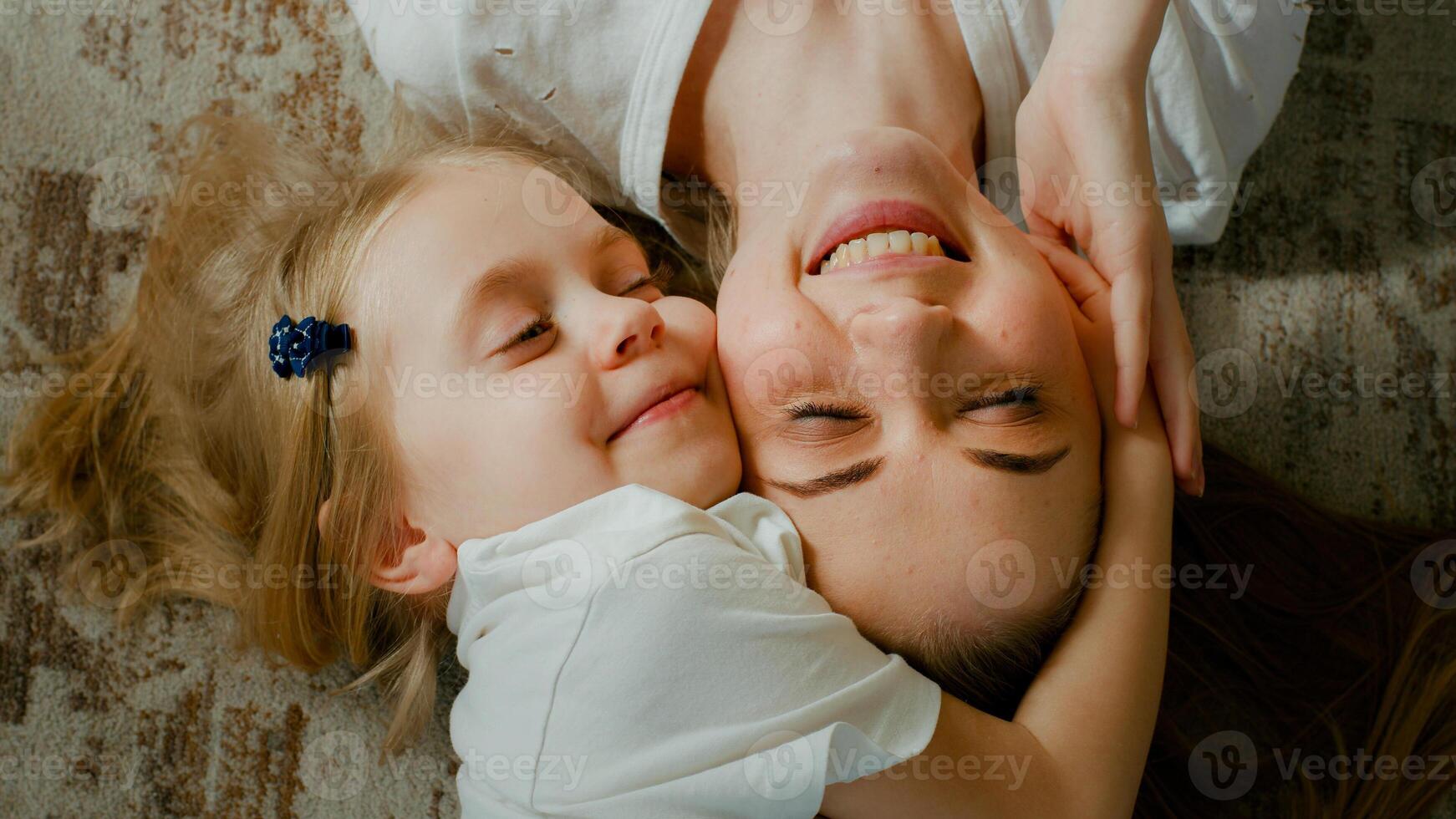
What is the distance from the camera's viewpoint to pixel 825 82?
111cm

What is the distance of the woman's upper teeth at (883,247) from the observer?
3.09 feet

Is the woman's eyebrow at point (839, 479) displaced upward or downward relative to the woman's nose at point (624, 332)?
downward

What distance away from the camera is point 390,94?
135 cm

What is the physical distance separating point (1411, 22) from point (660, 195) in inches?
43.1

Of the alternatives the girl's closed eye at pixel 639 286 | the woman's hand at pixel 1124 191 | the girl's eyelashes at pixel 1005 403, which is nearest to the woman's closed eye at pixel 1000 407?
the girl's eyelashes at pixel 1005 403

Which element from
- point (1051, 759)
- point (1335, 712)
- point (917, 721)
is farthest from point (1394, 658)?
point (917, 721)

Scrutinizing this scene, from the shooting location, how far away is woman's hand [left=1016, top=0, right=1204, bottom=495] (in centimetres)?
98

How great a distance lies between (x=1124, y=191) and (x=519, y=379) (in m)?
0.62

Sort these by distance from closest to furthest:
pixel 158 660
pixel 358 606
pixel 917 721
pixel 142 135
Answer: pixel 917 721
pixel 358 606
pixel 158 660
pixel 142 135

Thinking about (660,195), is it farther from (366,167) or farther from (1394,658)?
(1394,658)

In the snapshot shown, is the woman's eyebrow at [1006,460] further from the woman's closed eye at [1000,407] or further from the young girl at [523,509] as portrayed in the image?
the young girl at [523,509]

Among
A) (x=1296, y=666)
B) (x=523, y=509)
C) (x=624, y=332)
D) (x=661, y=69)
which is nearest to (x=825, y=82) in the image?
(x=661, y=69)

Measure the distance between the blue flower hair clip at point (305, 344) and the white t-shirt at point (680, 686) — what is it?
0.30 m

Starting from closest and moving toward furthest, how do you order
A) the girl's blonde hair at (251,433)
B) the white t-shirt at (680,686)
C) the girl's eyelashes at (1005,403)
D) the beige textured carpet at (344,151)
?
1. the white t-shirt at (680,686)
2. the girl's eyelashes at (1005,403)
3. the girl's blonde hair at (251,433)
4. the beige textured carpet at (344,151)
